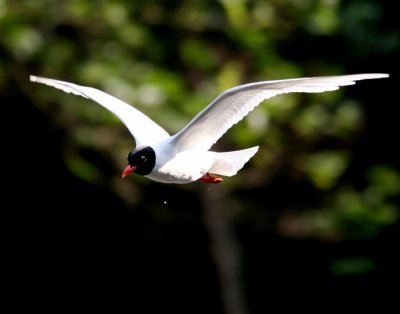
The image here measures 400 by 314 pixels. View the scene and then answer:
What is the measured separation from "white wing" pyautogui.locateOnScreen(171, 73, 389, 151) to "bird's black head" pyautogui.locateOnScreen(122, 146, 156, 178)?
0.28 ft

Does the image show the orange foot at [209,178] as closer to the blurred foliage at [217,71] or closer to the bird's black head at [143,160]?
the bird's black head at [143,160]

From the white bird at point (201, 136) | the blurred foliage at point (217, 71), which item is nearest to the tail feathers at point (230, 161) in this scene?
the white bird at point (201, 136)

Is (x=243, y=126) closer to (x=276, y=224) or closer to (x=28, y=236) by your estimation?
(x=276, y=224)

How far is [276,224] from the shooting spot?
25.6 ft

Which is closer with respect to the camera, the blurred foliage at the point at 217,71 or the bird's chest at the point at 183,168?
the bird's chest at the point at 183,168

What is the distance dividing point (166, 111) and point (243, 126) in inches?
19.4

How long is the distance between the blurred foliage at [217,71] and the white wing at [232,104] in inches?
93.2

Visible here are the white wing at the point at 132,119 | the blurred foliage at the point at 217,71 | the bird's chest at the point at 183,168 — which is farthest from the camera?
the blurred foliage at the point at 217,71

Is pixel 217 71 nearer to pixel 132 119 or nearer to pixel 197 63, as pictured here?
pixel 197 63

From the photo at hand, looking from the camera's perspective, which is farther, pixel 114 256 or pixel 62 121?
pixel 114 256

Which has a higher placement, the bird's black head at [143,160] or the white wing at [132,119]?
the white wing at [132,119]

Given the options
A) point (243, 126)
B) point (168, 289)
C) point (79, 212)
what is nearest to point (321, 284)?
point (168, 289)

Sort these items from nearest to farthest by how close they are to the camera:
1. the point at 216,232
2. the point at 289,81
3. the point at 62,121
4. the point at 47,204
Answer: the point at 289,81
the point at 62,121
the point at 216,232
the point at 47,204

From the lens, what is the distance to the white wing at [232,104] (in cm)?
328
